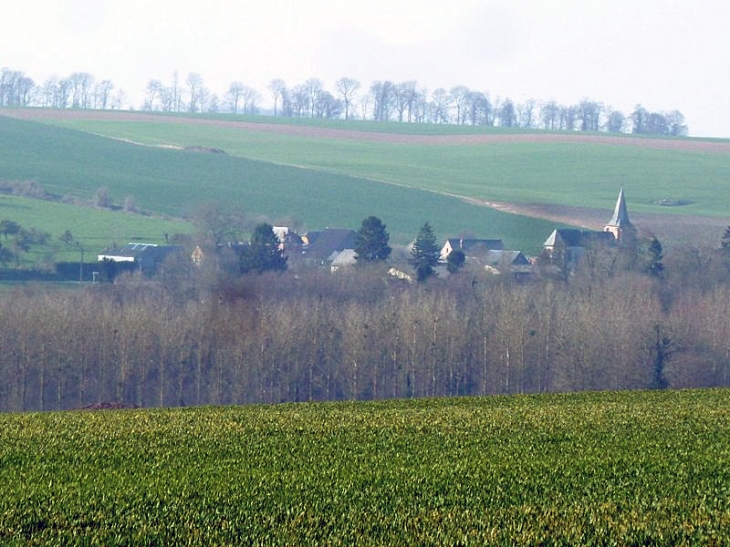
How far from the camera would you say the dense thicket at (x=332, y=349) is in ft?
200

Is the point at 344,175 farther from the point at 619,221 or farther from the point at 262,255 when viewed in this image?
the point at 262,255

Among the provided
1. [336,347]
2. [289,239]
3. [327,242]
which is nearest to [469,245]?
[327,242]

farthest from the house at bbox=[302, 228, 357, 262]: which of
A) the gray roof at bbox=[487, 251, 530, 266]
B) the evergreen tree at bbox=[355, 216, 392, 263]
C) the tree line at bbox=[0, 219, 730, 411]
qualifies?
the tree line at bbox=[0, 219, 730, 411]

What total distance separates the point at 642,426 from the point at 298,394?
136 ft

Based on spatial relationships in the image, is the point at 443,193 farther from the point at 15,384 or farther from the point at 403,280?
Result: the point at 15,384

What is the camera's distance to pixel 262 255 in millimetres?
87188

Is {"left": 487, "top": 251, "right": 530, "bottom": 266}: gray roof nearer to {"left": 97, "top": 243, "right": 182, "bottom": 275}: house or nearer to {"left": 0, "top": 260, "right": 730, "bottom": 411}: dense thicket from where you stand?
{"left": 0, "top": 260, "right": 730, "bottom": 411}: dense thicket

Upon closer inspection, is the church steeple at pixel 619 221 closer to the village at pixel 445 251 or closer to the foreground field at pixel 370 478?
the village at pixel 445 251

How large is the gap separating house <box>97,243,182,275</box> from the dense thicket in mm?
13758

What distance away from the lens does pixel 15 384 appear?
5931 cm

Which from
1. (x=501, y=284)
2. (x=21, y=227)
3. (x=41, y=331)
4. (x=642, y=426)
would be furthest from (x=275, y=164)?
(x=642, y=426)

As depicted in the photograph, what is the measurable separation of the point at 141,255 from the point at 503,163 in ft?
200

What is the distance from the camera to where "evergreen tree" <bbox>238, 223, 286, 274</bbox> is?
86.2 metres

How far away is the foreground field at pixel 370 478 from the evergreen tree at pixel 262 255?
62257 mm
